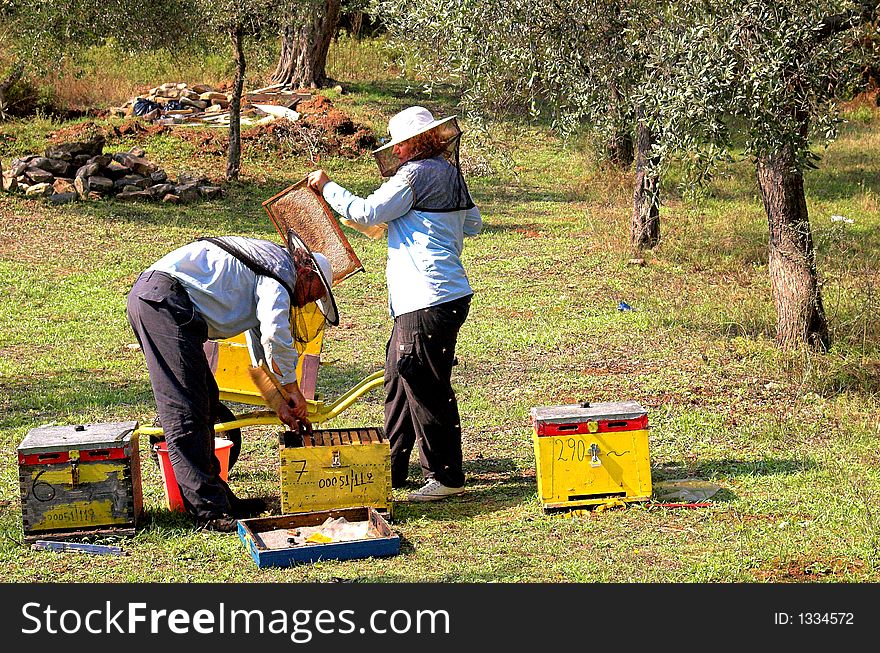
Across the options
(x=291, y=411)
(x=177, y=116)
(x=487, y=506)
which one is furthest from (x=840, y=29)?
(x=177, y=116)

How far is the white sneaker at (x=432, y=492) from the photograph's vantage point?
6.62m

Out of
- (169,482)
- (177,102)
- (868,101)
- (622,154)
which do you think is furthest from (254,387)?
(868,101)

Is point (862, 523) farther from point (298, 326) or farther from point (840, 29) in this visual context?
point (840, 29)

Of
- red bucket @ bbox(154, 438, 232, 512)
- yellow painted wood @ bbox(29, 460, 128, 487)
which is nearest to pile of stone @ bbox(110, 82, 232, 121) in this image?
red bucket @ bbox(154, 438, 232, 512)

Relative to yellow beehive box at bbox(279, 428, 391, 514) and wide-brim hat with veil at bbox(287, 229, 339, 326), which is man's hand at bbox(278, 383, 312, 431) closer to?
yellow beehive box at bbox(279, 428, 391, 514)

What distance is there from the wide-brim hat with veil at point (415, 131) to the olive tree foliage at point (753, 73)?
5.13 feet

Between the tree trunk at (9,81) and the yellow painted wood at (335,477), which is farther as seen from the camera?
the tree trunk at (9,81)

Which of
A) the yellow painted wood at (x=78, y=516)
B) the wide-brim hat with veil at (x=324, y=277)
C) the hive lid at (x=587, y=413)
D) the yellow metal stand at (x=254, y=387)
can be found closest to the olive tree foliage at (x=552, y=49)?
the hive lid at (x=587, y=413)

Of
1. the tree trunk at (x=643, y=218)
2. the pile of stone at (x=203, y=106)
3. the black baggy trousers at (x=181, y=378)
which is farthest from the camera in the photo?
the pile of stone at (x=203, y=106)

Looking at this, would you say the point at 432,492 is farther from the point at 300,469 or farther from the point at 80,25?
the point at 80,25

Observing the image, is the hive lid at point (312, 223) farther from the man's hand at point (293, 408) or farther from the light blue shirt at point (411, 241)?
the man's hand at point (293, 408)

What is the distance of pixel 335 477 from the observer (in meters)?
6.16

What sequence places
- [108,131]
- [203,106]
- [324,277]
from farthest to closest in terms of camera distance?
[203,106], [108,131], [324,277]

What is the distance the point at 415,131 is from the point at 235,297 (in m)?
1.39
